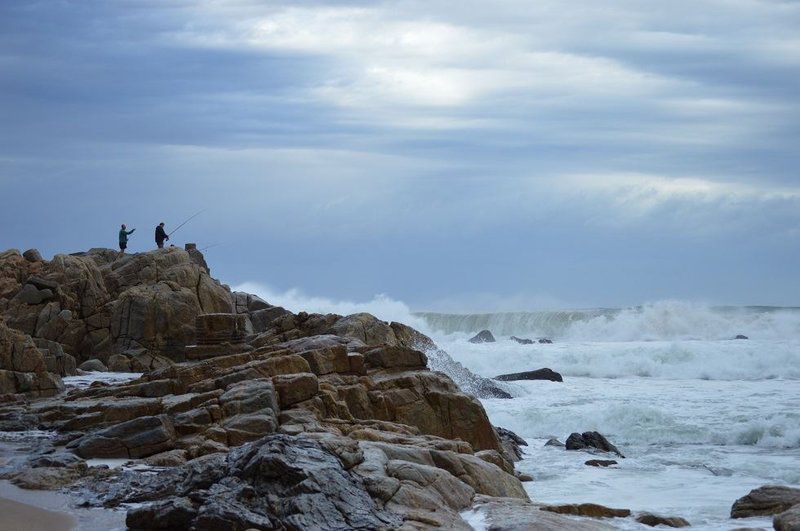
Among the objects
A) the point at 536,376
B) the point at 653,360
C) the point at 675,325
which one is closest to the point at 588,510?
the point at 536,376

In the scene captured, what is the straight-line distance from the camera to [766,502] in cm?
1221

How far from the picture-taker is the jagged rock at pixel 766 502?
1198cm

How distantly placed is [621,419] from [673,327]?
3633 cm

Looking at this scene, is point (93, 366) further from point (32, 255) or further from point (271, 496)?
point (271, 496)

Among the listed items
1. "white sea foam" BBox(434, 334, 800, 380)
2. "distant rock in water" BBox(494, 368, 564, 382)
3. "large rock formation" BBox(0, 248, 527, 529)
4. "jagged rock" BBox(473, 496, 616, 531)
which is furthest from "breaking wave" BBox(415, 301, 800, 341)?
"jagged rock" BBox(473, 496, 616, 531)

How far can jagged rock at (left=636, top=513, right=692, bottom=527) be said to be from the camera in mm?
11047

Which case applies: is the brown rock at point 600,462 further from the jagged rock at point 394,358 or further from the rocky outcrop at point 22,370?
the rocky outcrop at point 22,370

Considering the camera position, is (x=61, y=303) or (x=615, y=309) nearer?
(x=61, y=303)

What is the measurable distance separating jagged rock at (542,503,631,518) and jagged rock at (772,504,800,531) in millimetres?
1696

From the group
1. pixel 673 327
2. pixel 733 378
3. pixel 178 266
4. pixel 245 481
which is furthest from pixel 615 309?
pixel 245 481

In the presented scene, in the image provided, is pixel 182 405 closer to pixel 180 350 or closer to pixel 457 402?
pixel 457 402

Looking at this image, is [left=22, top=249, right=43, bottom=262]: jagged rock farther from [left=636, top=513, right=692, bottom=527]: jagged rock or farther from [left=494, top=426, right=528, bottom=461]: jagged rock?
[left=636, top=513, right=692, bottom=527]: jagged rock

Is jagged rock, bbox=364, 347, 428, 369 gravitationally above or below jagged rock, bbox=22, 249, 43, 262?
below

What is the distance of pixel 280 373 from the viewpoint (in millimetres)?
16469
